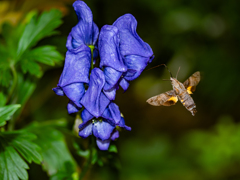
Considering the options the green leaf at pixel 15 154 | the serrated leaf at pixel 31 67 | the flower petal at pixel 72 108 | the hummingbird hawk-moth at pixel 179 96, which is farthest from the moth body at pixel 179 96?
the serrated leaf at pixel 31 67

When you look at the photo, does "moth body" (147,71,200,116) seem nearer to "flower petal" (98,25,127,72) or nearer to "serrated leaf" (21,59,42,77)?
"flower petal" (98,25,127,72)

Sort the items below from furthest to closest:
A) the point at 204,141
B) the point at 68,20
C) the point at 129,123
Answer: the point at 129,123
the point at 204,141
the point at 68,20

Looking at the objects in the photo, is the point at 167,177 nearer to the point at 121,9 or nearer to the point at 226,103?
the point at 226,103

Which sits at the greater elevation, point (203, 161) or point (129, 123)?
point (129, 123)

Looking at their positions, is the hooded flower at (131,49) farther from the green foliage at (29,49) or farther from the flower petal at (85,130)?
the green foliage at (29,49)

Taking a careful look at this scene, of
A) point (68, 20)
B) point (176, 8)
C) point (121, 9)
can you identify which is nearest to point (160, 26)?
point (176, 8)

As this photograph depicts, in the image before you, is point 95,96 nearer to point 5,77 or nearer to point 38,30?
point 5,77

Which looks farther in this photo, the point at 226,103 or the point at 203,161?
the point at 226,103

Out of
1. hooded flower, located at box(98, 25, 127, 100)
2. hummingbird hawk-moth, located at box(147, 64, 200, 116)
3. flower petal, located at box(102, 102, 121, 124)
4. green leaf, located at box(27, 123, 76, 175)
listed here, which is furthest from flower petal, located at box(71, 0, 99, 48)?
green leaf, located at box(27, 123, 76, 175)
